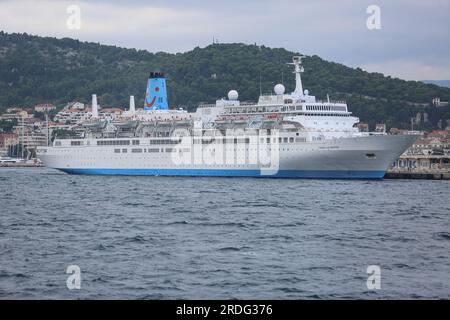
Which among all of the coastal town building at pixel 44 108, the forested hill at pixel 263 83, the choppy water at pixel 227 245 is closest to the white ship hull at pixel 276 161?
the choppy water at pixel 227 245

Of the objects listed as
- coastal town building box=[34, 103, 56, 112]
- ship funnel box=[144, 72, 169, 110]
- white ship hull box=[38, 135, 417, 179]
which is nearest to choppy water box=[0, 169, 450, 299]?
white ship hull box=[38, 135, 417, 179]

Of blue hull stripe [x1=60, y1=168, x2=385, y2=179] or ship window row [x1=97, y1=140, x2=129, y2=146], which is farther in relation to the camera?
ship window row [x1=97, y1=140, x2=129, y2=146]

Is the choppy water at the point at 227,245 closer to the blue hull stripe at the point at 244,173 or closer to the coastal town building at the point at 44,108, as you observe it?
Answer: the blue hull stripe at the point at 244,173

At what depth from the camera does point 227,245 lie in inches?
977

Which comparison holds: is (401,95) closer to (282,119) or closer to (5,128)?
(5,128)

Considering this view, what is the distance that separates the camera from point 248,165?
60812mm

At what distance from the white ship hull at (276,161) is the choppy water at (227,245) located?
1138cm

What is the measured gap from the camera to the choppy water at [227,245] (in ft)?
61.6

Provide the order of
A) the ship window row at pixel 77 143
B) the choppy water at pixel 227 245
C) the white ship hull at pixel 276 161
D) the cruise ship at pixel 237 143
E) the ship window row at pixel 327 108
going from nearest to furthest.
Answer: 1. the choppy water at pixel 227 245
2. the white ship hull at pixel 276 161
3. the cruise ship at pixel 237 143
4. the ship window row at pixel 327 108
5. the ship window row at pixel 77 143

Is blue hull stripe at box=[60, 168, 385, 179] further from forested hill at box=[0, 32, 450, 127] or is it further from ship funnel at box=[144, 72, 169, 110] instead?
forested hill at box=[0, 32, 450, 127]

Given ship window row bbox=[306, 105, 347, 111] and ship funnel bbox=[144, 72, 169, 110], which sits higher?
ship funnel bbox=[144, 72, 169, 110]

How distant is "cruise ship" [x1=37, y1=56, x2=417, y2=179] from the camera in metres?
56.3

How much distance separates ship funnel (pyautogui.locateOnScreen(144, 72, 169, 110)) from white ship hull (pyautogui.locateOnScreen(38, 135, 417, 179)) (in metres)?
6.86

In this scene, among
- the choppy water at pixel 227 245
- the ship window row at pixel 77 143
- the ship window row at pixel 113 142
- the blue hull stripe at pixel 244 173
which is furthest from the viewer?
the ship window row at pixel 77 143
